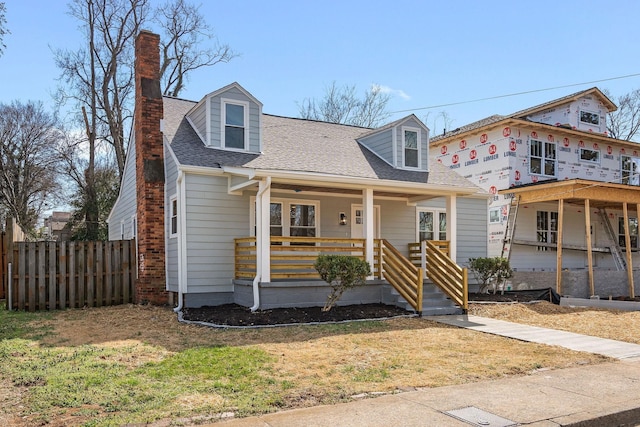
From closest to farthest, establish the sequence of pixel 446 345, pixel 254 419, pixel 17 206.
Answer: pixel 254 419 → pixel 446 345 → pixel 17 206

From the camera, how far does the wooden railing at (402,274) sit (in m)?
11.1

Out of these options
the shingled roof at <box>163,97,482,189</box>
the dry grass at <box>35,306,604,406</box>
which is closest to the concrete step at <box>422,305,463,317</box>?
the dry grass at <box>35,306,604,406</box>

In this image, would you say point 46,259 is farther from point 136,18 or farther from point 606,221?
point 606,221

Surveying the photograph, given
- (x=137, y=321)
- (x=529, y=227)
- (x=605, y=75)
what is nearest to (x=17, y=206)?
(x=137, y=321)

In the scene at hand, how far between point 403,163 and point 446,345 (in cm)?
790

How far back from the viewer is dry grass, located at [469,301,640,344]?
9.73 m

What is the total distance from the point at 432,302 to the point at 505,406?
22.3 feet

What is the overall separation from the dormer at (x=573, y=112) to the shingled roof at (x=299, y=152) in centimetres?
648

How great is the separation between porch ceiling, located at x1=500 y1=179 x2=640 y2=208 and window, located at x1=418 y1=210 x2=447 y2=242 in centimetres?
338

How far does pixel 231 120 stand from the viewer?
13.1 metres

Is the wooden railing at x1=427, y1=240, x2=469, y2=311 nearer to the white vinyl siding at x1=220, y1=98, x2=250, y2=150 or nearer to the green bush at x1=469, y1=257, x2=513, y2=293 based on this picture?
the green bush at x1=469, y1=257, x2=513, y2=293

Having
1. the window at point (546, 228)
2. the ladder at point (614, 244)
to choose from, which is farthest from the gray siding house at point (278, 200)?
the ladder at point (614, 244)

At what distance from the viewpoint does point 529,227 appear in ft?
61.2

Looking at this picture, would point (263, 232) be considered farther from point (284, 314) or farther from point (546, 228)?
point (546, 228)
